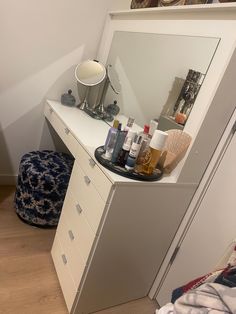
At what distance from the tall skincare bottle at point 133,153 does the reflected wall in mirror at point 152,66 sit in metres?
0.42

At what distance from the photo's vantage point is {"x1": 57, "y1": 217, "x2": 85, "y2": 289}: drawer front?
1.32 m

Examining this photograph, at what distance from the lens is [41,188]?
179 centimetres

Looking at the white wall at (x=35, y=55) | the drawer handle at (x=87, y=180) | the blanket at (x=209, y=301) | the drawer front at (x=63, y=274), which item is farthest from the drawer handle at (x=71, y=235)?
the white wall at (x=35, y=55)

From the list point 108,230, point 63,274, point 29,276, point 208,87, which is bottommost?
point 29,276

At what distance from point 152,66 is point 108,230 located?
1.09 meters

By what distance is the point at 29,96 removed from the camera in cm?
212

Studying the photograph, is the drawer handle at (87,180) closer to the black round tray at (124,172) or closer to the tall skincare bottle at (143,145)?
the black round tray at (124,172)

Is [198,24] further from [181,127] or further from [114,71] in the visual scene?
[114,71]

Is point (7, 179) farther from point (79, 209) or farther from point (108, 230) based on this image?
point (108, 230)

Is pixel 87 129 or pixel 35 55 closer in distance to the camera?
pixel 87 129

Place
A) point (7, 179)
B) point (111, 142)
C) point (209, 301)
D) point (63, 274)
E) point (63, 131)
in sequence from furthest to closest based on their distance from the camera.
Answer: point (7, 179), point (63, 131), point (63, 274), point (111, 142), point (209, 301)

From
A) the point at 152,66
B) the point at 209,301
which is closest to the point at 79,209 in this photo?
the point at 209,301

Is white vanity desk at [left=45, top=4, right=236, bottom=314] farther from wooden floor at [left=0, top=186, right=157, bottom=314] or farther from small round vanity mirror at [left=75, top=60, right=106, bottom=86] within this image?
small round vanity mirror at [left=75, top=60, right=106, bottom=86]

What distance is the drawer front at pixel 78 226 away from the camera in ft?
4.12
